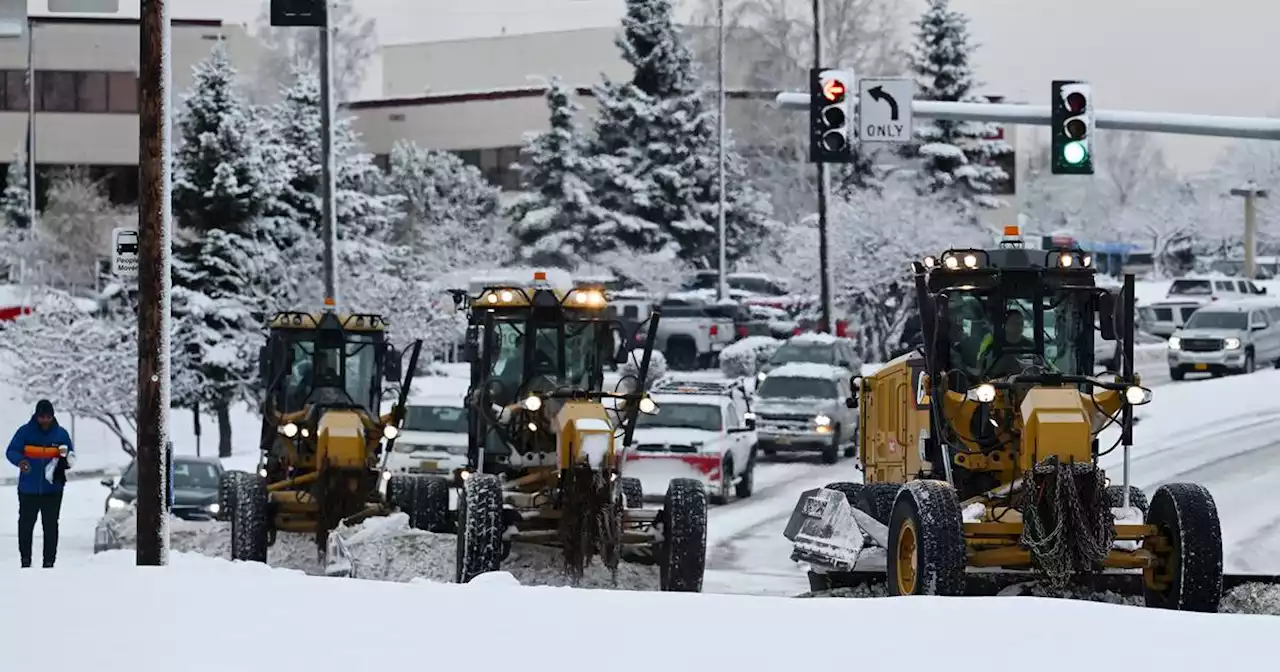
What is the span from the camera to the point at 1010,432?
1592 cm

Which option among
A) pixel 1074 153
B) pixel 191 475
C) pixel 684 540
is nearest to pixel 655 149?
pixel 191 475

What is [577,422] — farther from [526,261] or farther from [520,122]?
[520,122]

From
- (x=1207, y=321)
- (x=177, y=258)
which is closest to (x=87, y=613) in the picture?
(x=177, y=258)

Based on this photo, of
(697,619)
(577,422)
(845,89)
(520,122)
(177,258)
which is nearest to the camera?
(697,619)

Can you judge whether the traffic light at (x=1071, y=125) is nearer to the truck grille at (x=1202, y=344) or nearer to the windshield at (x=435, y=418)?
the windshield at (x=435, y=418)

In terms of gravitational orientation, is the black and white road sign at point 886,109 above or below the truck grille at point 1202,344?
above

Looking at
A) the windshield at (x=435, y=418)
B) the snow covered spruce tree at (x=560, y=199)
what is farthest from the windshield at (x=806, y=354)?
the snow covered spruce tree at (x=560, y=199)

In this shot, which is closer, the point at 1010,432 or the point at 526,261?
the point at 1010,432

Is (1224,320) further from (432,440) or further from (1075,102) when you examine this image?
(432,440)

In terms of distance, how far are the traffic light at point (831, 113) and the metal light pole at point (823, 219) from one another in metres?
11.4

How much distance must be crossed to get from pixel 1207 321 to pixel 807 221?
23457 mm

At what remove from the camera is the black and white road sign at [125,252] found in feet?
67.4

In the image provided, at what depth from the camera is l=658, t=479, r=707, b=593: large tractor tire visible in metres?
18.1

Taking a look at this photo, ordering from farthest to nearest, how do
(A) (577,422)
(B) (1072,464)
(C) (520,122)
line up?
(C) (520,122)
(A) (577,422)
(B) (1072,464)
